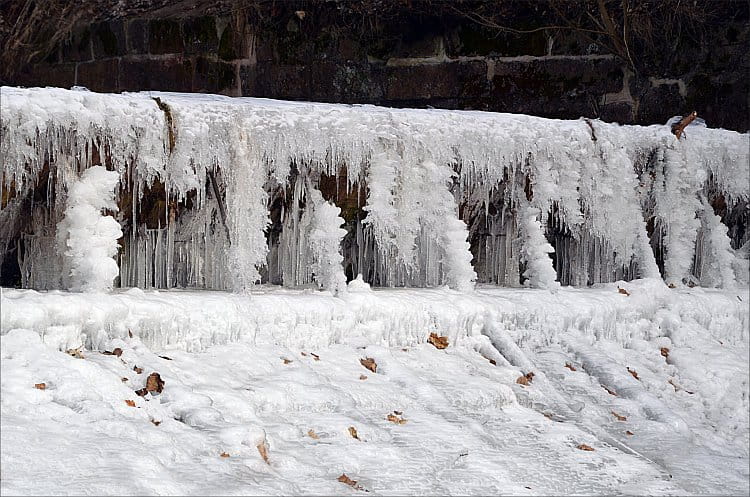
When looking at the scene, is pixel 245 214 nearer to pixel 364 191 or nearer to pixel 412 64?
pixel 364 191

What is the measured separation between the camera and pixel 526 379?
493 centimetres

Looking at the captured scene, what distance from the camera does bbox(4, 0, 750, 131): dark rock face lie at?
866 centimetres

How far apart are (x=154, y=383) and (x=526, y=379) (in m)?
2.04

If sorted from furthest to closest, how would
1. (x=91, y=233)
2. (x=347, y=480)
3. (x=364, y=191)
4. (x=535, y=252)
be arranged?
(x=535, y=252), (x=364, y=191), (x=91, y=233), (x=347, y=480)

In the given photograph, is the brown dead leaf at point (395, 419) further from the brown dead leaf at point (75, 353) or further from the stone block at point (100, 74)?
the stone block at point (100, 74)

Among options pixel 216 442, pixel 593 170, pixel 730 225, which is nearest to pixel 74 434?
pixel 216 442

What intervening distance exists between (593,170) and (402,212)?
4.57 feet

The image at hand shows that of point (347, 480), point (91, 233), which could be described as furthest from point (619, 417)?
point (91, 233)

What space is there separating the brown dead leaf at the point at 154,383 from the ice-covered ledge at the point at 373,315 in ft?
→ 1.36

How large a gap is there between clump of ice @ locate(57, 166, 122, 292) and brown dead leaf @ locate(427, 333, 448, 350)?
5.70 ft

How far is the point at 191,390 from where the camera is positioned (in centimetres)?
388

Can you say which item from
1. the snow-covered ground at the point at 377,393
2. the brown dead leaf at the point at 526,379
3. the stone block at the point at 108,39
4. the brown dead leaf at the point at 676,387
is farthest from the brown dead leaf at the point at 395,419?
the stone block at the point at 108,39

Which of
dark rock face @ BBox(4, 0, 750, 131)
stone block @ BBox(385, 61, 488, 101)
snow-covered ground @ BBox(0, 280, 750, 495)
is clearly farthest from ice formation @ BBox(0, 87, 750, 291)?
stone block @ BBox(385, 61, 488, 101)

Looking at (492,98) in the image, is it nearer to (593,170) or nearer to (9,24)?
(593,170)
